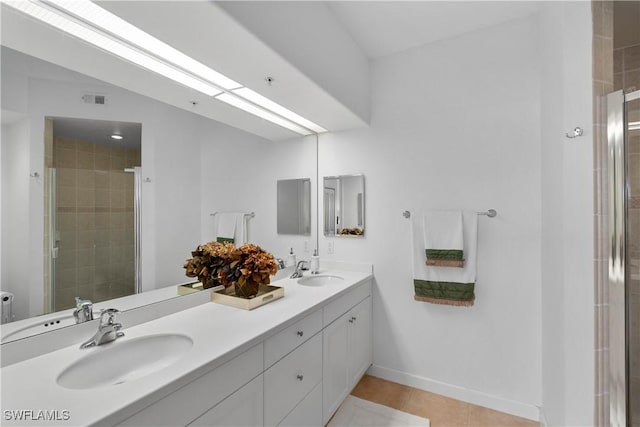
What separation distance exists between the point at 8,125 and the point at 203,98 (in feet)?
2.80

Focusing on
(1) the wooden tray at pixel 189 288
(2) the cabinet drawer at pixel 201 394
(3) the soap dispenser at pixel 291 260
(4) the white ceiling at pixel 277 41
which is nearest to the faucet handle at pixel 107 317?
(1) the wooden tray at pixel 189 288

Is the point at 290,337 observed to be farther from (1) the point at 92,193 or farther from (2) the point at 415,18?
(2) the point at 415,18

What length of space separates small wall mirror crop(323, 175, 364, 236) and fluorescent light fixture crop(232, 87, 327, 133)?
46 cm

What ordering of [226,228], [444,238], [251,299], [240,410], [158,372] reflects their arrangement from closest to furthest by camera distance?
[158,372]
[240,410]
[251,299]
[226,228]
[444,238]

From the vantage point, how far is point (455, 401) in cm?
203

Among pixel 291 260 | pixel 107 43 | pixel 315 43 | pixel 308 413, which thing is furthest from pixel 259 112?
pixel 308 413

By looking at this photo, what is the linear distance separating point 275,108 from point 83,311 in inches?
60.9

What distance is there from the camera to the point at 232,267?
1.53 metres

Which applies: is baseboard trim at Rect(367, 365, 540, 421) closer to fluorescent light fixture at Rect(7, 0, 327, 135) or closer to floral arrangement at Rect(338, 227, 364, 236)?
floral arrangement at Rect(338, 227, 364, 236)

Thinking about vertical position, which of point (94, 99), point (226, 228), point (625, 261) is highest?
point (94, 99)

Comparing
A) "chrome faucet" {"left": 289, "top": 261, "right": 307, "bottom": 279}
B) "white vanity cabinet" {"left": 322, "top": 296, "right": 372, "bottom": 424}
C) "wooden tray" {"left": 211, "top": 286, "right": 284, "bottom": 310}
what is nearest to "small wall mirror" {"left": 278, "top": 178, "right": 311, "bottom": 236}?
"chrome faucet" {"left": 289, "top": 261, "right": 307, "bottom": 279}

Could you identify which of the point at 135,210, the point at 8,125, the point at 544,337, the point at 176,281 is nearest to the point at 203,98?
the point at 135,210

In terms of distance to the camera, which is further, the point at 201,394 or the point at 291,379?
the point at 291,379

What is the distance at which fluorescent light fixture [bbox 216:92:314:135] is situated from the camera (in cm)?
170
